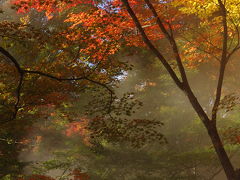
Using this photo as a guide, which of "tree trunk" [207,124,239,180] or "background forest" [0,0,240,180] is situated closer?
"tree trunk" [207,124,239,180]

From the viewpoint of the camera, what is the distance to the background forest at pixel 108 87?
7211 mm

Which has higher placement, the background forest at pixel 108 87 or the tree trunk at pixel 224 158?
the background forest at pixel 108 87

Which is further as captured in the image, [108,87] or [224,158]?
[108,87]

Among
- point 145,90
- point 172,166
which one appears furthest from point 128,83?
point 172,166

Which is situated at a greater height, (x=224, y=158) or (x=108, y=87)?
(x=108, y=87)

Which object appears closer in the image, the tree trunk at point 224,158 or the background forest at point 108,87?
the tree trunk at point 224,158

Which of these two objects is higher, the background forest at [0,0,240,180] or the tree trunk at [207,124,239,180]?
the background forest at [0,0,240,180]

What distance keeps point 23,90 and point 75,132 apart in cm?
1253

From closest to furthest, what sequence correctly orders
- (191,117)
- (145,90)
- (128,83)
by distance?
1. (191,117)
2. (145,90)
3. (128,83)

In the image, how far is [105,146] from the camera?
637 inches

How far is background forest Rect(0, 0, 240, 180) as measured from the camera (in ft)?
23.7

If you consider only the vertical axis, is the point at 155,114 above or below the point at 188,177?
above

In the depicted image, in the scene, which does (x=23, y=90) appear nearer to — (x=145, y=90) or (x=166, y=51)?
(x=166, y=51)

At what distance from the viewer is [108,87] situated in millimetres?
15375
